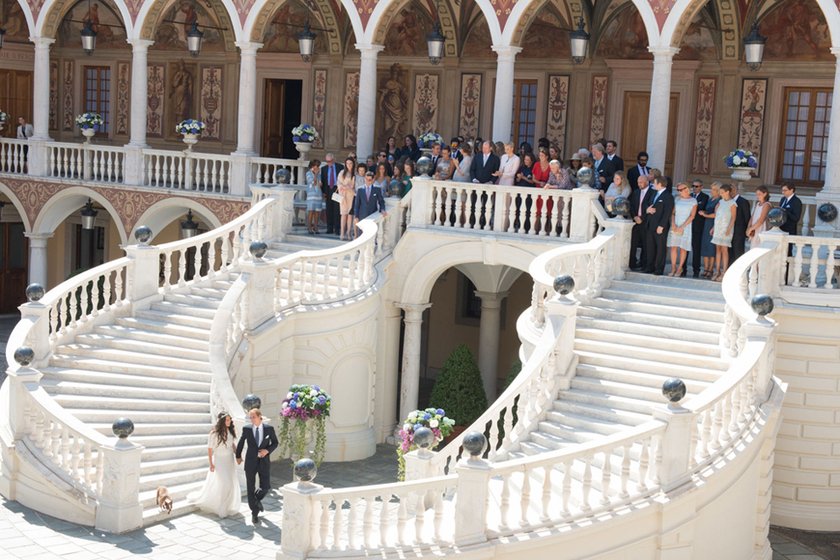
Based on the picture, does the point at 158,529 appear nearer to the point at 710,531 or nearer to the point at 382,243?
the point at 710,531

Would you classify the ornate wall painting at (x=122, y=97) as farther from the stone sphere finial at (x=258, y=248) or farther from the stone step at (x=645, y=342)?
the stone step at (x=645, y=342)

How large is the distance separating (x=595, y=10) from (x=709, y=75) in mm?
2482

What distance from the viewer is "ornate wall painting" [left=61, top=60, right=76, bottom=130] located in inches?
1195

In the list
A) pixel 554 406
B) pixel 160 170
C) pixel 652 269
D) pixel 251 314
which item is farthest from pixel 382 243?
pixel 160 170

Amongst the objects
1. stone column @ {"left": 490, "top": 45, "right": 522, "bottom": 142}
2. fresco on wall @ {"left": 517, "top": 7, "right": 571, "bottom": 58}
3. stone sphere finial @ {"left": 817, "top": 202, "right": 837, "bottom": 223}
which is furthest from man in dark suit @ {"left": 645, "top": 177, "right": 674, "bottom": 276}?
fresco on wall @ {"left": 517, "top": 7, "right": 571, "bottom": 58}

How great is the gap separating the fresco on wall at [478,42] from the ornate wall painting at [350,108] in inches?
109

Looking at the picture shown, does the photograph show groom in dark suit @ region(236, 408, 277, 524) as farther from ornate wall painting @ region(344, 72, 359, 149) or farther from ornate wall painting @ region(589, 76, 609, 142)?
ornate wall painting @ region(344, 72, 359, 149)

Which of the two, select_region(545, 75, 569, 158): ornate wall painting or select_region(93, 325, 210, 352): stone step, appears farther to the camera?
select_region(545, 75, 569, 158): ornate wall painting

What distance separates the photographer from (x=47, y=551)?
12789 millimetres

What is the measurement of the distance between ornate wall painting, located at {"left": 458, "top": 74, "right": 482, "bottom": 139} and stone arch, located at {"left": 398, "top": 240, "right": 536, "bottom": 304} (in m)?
5.97

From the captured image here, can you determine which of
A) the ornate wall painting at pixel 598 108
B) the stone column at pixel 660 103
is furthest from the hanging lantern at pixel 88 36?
the stone column at pixel 660 103

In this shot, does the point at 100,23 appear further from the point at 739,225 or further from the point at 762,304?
the point at 762,304

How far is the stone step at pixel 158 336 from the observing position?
1725 cm

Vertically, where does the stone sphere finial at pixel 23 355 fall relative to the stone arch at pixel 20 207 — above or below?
below
